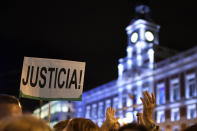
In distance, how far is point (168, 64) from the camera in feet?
97.7

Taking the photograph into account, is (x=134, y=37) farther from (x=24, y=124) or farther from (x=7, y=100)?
(x=24, y=124)

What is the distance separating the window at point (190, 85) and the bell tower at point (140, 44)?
279 inches

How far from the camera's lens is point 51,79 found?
15.7 feet

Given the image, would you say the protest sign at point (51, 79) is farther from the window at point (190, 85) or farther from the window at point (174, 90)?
the window at point (174, 90)

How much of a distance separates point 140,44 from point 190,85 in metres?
11.3

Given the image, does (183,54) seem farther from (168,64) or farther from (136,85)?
(136,85)

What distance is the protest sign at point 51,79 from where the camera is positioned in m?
4.67

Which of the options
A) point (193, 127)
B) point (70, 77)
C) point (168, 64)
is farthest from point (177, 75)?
point (193, 127)

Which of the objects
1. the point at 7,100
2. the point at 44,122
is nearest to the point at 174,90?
the point at 7,100

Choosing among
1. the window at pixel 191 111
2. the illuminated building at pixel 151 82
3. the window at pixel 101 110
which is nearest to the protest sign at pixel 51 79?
the illuminated building at pixel 151 82

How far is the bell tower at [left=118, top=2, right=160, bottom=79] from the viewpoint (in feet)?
114

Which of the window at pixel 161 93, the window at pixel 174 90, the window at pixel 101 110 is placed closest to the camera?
the window at pixel 174 90

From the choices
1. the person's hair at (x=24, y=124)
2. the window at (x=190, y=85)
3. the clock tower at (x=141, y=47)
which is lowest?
the person's hair at (x=24, y=124)

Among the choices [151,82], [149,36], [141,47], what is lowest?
[151,82]
